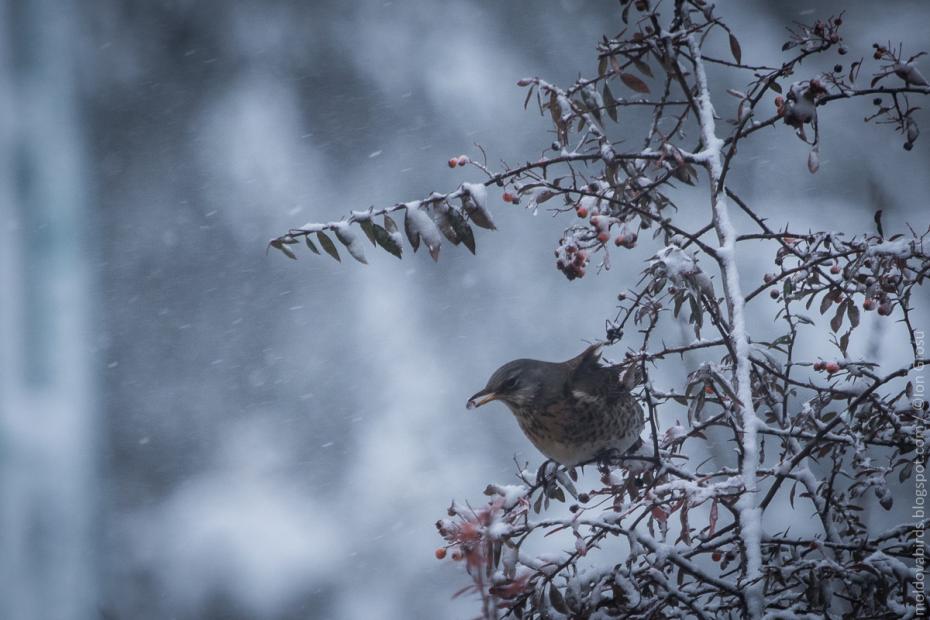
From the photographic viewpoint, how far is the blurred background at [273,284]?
3332 millimetres

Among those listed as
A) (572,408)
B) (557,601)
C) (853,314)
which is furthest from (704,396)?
(572,408)

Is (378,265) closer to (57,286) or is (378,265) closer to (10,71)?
(57,286)

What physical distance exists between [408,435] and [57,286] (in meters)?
1.72

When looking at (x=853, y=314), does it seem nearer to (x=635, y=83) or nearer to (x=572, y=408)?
(x=635, y=83)

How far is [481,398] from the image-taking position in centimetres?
142

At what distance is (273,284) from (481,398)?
2.80 meters

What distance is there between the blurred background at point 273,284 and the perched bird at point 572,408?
181 cm

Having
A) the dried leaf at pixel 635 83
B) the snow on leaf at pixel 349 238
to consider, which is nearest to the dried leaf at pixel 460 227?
the snow on leaf at pixel 349 238

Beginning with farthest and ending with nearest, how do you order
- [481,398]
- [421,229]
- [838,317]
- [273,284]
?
[273,284] → [481,398] → [838,317] → [421,229]

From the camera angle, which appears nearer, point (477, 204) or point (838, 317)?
point (477, 204)

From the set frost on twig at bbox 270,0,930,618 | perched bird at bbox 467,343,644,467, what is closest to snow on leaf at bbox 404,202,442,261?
frost on twig at bbox 270,0,930,618

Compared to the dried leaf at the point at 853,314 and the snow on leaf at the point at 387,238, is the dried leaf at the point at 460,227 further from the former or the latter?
the dried leaf at the point at 853,314

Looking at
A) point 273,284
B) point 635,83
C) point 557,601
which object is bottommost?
point 557,601

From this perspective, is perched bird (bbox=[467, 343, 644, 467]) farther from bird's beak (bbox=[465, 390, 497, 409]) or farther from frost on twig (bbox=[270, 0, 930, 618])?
frost on twig (bbox=[270, 0, 930, 618])
